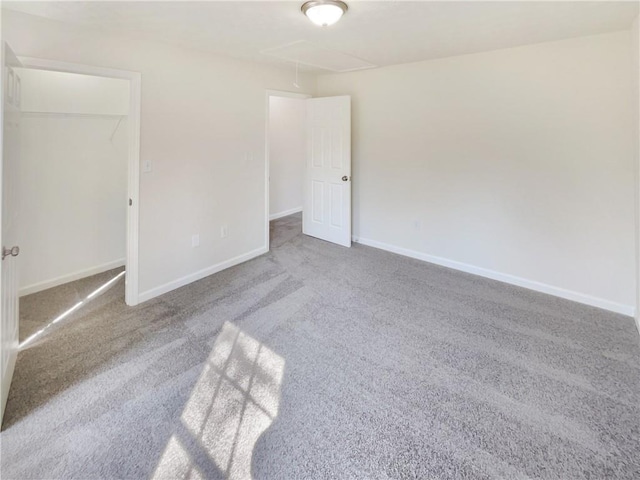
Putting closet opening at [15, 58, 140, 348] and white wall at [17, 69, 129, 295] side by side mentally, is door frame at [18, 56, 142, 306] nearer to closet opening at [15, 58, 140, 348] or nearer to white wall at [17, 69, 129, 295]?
closet opening at [15, 58, 140, 348]

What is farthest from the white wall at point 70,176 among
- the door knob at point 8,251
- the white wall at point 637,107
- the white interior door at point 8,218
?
the white wall at point 637,107

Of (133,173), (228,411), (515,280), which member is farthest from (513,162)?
(133,173)

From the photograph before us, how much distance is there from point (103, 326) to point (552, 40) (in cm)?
456

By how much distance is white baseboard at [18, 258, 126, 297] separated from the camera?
10.8 ft

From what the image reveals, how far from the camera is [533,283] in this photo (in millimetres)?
3477

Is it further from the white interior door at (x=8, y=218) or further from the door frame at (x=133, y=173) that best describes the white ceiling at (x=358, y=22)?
the white interior door at (x=8, y=218)

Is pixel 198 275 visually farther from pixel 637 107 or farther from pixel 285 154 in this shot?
pixel 637 107

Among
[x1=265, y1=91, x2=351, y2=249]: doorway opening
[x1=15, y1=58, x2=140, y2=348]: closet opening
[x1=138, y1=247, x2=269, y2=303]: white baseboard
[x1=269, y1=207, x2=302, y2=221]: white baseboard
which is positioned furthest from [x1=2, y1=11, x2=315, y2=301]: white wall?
[x1=269, y1=207, x2=302, y2=221]: white baseboard

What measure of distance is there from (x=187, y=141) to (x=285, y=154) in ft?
11.0

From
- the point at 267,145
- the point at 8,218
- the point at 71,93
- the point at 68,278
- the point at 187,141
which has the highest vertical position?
the point at 71,93

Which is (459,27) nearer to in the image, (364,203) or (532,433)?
(364,203)

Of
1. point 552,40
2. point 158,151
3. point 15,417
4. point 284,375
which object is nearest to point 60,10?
point 158,151

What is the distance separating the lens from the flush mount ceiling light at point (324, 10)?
2.19 metres

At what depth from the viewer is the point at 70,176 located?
3465mm
